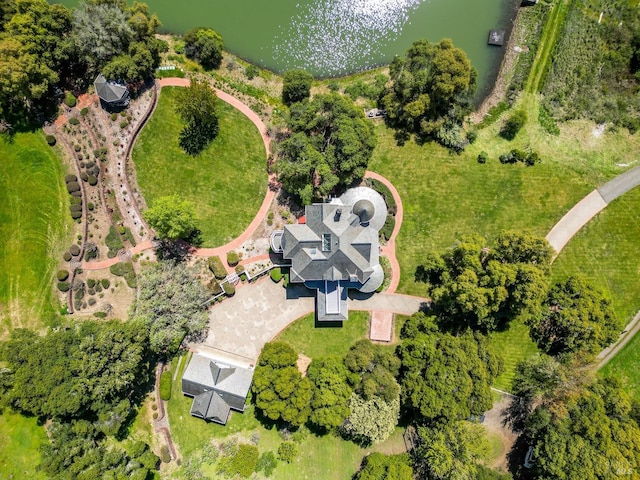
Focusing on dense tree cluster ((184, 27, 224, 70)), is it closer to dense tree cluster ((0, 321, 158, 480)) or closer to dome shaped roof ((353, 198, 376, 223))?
dome shaped roof ((353, 198, 376, 223))

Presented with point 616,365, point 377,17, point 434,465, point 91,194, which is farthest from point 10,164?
point 616,365

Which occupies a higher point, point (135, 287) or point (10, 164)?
point (10, 164)

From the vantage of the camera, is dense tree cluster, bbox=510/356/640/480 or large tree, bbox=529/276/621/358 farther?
large tree, bbox=529/276/621/358

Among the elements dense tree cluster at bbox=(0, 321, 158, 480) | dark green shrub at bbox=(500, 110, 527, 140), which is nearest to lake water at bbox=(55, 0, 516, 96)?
dark green shrub at bbox=(500, 110, 527, 140)

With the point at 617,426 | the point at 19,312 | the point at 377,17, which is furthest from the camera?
the point at 377,17

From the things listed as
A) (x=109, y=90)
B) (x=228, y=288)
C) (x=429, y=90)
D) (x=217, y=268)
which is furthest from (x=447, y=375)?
(x=109, y=90)

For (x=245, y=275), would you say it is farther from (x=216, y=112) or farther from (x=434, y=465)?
(x=434, y=465)

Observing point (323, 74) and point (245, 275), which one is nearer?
point (245, 275)
